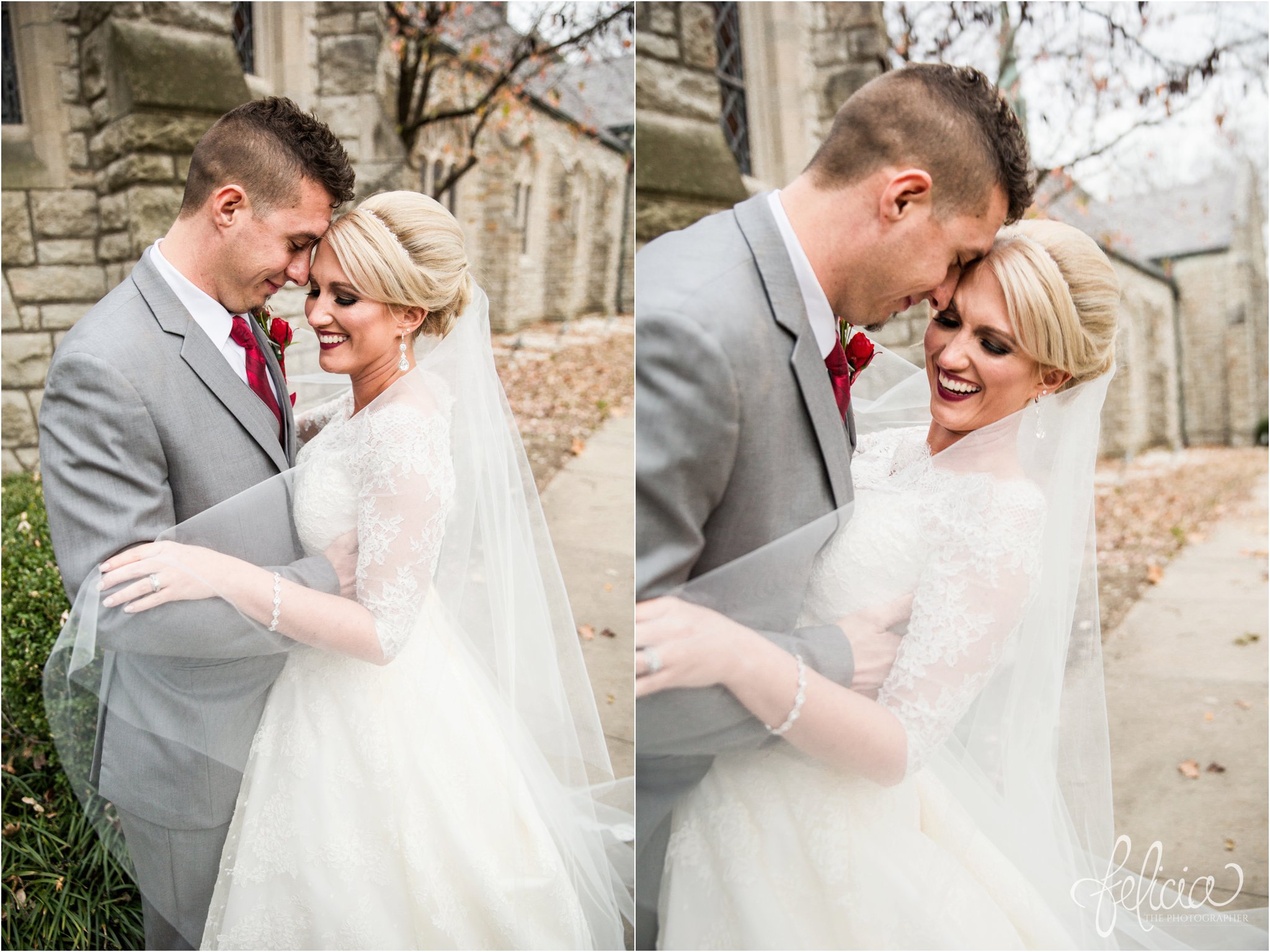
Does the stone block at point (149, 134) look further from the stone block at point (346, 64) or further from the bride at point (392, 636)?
the bride at point (392, 636)

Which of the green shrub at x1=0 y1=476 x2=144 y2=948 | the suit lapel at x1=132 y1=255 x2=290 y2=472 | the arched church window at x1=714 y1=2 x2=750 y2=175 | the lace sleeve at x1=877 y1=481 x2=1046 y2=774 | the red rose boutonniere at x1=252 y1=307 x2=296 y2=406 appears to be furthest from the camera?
the green shrub at x1=0 y1=476 x2=144 y2=948

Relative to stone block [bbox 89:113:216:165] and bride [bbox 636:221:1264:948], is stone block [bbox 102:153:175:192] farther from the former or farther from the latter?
bride [bbox 636:221:1264:948]

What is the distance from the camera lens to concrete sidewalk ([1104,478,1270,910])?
2.74 meters

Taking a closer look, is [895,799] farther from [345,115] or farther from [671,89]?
[345,115]

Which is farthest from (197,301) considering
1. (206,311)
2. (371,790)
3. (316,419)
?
(371,790)

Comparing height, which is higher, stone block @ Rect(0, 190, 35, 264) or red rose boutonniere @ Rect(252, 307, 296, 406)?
stone block @ Rect(0, 190, 35, 264)

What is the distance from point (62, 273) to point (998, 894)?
138 inches

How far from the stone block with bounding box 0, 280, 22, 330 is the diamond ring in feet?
9.26

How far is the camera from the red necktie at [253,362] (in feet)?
6.13

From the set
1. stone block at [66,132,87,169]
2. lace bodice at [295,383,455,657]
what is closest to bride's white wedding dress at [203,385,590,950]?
lace bodice at [295,383,455,657]

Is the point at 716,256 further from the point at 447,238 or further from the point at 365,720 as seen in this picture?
the point at 365,720

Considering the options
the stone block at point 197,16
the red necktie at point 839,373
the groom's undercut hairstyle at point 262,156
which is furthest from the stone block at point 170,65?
the red necktie at point 839,373

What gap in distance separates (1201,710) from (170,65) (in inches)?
177

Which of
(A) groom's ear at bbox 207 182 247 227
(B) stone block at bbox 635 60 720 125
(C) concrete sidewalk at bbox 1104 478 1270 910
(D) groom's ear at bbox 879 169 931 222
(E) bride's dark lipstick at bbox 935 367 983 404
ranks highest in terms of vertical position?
(B) stone block at bbox 635 60 720 125
